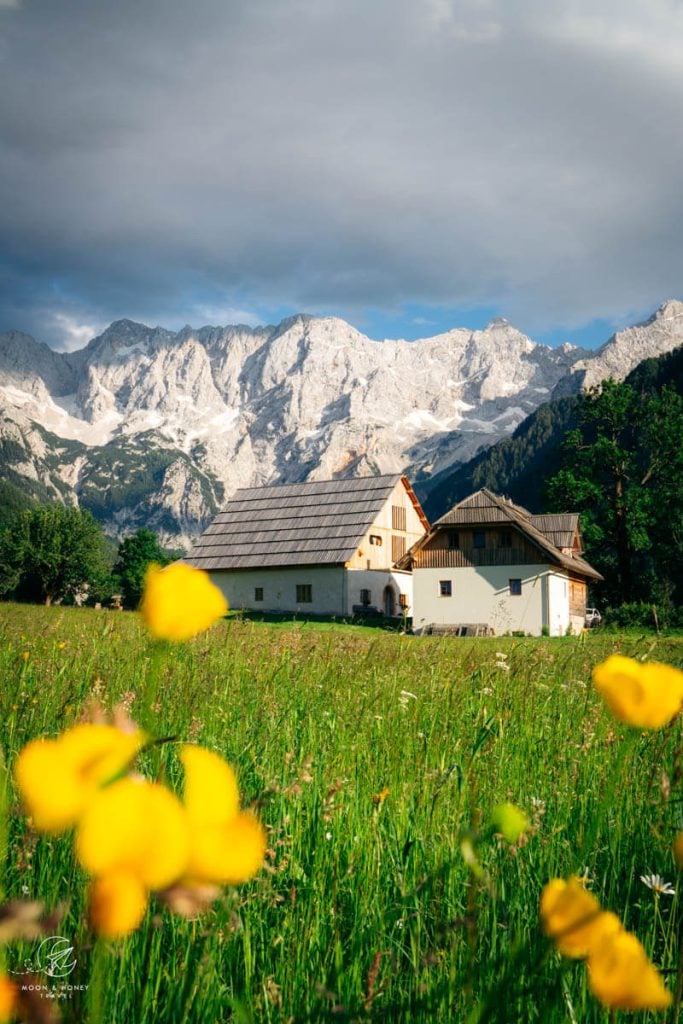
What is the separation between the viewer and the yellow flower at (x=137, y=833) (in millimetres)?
519

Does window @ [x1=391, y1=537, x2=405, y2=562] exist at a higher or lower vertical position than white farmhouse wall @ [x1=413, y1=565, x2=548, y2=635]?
higher

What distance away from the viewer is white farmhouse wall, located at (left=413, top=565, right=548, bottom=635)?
4094 cm

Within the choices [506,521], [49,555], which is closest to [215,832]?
[506,521]

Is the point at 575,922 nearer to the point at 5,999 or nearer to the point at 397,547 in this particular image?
the point at 5,999

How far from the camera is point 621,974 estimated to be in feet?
2.53

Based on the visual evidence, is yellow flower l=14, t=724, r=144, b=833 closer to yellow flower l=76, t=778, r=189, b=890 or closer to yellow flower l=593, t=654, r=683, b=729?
yellow flower l=76, t=778, r=189, b=890

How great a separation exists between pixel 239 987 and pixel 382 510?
167ft

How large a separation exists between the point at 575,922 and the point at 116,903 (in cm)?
44

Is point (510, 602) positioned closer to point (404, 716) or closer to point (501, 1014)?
point (404, 716)

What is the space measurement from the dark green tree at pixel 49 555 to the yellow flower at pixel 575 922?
242ft

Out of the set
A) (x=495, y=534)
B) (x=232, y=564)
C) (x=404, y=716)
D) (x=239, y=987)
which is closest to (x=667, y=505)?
(x=495, y=534)

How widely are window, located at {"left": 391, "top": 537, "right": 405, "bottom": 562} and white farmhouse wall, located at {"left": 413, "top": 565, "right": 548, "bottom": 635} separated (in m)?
9.83

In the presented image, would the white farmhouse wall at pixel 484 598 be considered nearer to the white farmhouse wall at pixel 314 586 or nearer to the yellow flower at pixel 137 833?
the white farmhouse wall at pixel 314 586

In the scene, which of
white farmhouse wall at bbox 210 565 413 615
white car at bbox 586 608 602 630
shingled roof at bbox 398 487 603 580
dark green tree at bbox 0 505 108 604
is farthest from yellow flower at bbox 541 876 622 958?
dark green tree at bbox 0 505 108 604
